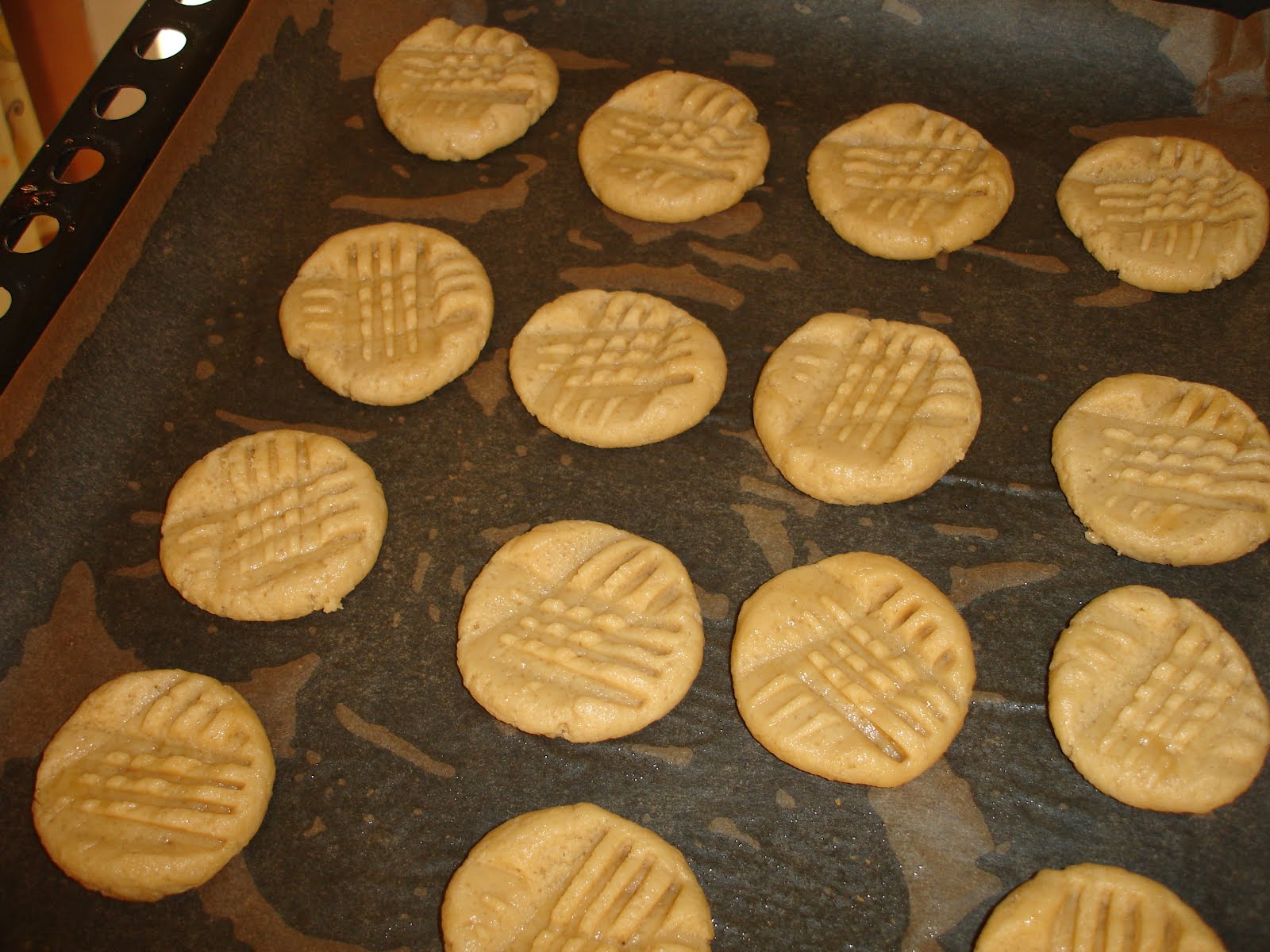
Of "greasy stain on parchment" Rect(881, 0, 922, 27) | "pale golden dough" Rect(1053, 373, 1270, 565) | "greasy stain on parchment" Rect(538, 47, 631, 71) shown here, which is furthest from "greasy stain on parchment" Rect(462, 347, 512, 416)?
"greasy stain on parchment" Rect(881, 0, 922, 27)

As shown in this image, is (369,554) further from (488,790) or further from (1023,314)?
(1023,314)

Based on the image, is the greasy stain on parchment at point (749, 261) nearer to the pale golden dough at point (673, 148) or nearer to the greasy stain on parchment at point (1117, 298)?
the pale golden dough at point (673, 148)

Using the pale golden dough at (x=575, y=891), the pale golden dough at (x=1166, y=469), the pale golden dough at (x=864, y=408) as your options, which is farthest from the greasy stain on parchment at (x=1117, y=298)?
the pale golden dough at (x=575, y=891)

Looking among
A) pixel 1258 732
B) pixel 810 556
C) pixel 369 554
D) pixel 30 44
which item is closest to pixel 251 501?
pixel 369 554

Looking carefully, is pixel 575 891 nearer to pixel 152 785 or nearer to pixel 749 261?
pixel 152 785

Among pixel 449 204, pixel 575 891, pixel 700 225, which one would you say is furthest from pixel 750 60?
pixel 575 891

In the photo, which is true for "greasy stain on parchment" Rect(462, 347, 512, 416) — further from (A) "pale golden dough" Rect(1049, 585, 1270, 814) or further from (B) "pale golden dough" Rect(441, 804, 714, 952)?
(A) "pale golden dough" Rect(1049, 585, 1270, 814)

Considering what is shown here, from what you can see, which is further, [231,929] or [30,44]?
[30,44]
